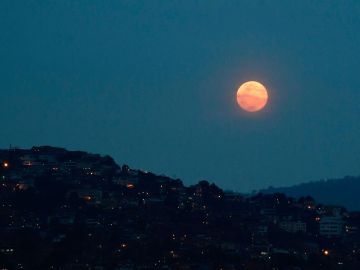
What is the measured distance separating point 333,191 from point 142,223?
64157mm

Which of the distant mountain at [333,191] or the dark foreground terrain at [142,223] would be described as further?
the distant mountain at [333,191]

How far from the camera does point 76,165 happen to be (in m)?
66.1

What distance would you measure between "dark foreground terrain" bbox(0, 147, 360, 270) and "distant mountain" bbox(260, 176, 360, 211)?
39.2 metres

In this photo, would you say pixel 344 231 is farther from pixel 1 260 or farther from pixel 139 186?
pixel 1 260

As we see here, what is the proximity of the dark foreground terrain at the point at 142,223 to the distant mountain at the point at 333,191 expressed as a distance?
3922 centimetres

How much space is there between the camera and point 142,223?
49094 mm

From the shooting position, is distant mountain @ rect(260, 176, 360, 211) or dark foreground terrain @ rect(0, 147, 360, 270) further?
distant mountain @ rect(260, 176, 360, 211)

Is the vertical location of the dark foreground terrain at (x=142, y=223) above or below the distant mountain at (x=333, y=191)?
below

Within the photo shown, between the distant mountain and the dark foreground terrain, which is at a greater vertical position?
the distant mountain

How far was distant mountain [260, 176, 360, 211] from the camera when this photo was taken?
105 meters

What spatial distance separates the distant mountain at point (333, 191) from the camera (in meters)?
105

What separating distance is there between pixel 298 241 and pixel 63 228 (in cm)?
1240

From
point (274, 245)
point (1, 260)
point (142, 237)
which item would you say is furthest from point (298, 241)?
point (1, 260)

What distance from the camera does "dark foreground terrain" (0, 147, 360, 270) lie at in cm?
4172
